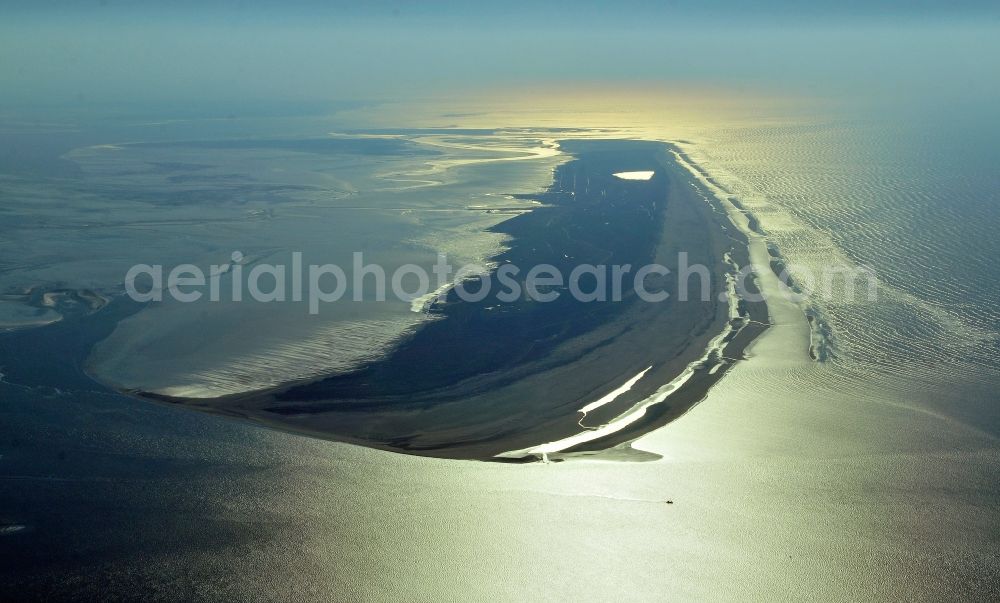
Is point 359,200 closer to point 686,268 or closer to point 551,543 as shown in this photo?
point 686,268

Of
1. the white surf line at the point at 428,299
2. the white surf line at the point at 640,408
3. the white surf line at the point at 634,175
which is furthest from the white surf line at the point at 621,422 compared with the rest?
the white surf line at the point at 634,175

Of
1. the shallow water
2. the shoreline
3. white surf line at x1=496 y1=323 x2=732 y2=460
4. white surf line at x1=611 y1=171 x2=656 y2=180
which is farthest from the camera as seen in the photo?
white surf line at x1=611 y1=171 x2=656 y2=180

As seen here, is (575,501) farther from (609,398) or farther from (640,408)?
(609,398)

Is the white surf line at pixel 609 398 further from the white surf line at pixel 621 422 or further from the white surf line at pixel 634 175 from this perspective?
the white surf line at pixel 634 175

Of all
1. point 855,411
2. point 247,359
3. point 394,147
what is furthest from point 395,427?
point 394,147

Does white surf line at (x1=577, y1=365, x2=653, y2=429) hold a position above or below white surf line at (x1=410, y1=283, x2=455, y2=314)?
below

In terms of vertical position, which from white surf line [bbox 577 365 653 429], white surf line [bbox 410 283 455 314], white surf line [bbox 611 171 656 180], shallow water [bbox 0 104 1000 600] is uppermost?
white surf line [bbox 611 171 656 180]

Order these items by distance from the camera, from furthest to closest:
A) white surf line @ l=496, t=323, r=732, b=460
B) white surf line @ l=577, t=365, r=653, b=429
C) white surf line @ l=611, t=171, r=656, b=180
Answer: white surf line @ l=611, t=171, r=656, b=180
white surf line @ l=577, t=365, r=653, b=429
white surf line @ l=496, t=323, r=732, b=460

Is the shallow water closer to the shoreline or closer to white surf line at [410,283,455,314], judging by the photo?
the shoreline

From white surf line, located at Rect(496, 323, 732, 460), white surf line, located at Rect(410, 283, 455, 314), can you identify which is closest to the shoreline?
white surf line, located at Rect(496, 323, 732, 460)
